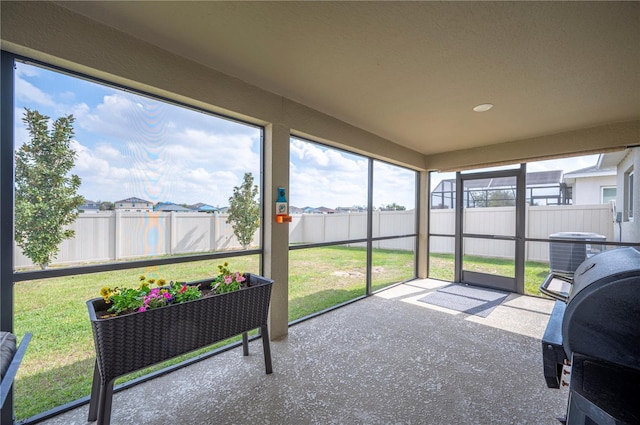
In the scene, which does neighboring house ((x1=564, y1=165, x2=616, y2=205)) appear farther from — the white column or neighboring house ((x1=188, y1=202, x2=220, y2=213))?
neighboring house ((x1=188, y1=202, x2=220, y2=213))

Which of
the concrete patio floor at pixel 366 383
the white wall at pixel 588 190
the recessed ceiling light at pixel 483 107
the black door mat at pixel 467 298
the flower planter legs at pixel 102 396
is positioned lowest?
the concrete patio floor at pixel 366 383

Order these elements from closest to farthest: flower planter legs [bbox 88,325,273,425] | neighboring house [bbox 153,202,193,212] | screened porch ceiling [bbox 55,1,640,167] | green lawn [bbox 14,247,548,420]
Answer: flower planter legs [bbox 88,325,273,425], screened porch ceiling [bbox 55,1,640,167], green lawn [bbox 14,247,548,420], neighboring house [bbox 153,202,193,212]

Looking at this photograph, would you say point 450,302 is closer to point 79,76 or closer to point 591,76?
point 591,76

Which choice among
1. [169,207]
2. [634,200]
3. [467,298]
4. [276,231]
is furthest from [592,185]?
[169,207]

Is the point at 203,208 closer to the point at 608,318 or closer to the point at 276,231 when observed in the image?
the point at 276,231

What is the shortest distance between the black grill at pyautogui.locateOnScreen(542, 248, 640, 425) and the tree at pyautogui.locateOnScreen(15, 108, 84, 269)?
2.59 metres

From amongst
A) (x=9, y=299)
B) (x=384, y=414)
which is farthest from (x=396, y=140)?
(x=9, y=299)

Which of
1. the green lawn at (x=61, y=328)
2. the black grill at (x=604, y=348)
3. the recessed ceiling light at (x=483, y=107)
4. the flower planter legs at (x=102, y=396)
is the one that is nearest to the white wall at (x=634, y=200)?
the recessed ceiling light at (x=483, y=107)

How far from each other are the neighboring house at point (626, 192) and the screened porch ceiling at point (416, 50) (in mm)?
1012

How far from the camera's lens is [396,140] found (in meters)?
3.99

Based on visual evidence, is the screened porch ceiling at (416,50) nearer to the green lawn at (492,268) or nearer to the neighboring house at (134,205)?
the neighboring house at (134,205)

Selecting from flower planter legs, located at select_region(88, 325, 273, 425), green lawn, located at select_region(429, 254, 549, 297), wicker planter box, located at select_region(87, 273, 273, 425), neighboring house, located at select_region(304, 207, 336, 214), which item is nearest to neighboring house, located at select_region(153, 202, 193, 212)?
wicker planter box, located at select_region(87, 273, 273, 425)

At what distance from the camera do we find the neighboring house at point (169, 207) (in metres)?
2.09

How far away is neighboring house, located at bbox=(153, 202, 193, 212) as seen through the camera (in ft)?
6.85
